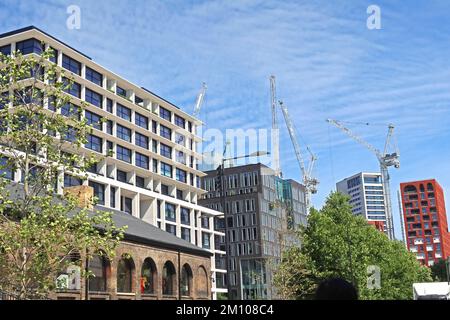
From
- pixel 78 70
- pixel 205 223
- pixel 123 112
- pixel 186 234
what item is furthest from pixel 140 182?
pixel 78 70

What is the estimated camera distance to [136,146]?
81.1 meters

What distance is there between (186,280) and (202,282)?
2.95 m

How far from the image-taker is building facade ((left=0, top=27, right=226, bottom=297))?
70000mm

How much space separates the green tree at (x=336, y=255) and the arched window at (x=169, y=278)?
11.4 metres

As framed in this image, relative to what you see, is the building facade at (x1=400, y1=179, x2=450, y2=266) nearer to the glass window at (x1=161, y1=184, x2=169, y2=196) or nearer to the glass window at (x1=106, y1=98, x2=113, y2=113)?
the glass window at (x1=161, y1=184, x2=169, y2=196)

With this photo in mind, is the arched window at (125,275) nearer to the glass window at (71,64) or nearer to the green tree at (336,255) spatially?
the green tree at (336,255)

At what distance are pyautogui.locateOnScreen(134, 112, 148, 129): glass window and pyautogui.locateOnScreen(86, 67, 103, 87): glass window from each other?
8.94m

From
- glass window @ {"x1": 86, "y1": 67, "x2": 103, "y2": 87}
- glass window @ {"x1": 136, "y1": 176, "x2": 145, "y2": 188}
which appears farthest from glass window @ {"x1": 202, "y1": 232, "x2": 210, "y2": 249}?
glass window @ {"x1": 86, "y1": 67, "x2": 103, "y2": 87}

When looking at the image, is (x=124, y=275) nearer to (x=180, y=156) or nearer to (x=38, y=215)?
(x=38, y=215)

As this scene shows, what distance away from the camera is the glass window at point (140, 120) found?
84.1 m

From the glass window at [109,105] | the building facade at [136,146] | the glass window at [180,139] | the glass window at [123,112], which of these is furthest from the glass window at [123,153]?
the glass window at [180,139]
